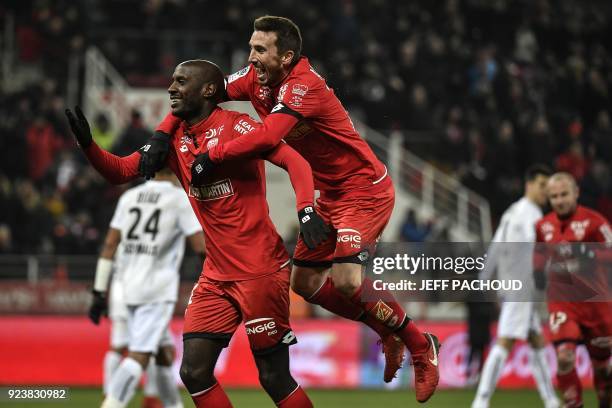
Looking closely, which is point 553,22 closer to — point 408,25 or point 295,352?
point 408,25

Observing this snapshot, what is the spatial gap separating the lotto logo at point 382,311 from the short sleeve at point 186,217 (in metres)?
2.37

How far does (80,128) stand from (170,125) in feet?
2.10

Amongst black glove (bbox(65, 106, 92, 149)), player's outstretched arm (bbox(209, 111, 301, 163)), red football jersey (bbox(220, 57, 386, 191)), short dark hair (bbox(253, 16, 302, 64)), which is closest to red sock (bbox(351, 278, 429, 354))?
red football jersey (bbox(220, 57, 386, 191))

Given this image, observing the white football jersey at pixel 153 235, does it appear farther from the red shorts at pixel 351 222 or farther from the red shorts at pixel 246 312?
the red shorts at pixel 246 312

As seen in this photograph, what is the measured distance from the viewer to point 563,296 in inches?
337

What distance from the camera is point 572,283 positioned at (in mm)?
Result: 8383

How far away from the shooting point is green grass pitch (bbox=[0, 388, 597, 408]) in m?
11.5

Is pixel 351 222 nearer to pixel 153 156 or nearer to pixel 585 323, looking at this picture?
pixel 153 156

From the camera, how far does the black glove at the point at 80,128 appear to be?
244 inches

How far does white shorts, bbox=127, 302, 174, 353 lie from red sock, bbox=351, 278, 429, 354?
2.41 meters

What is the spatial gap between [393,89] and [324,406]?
794cm

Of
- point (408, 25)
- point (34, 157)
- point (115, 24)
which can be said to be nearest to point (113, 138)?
point (34, 157)

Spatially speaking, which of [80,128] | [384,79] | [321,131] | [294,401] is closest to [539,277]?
[321,131]

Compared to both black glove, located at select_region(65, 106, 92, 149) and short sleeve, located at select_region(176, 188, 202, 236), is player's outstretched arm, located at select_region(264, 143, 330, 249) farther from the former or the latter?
short sleeve, located at select_region(176, 188, 202, 236)
